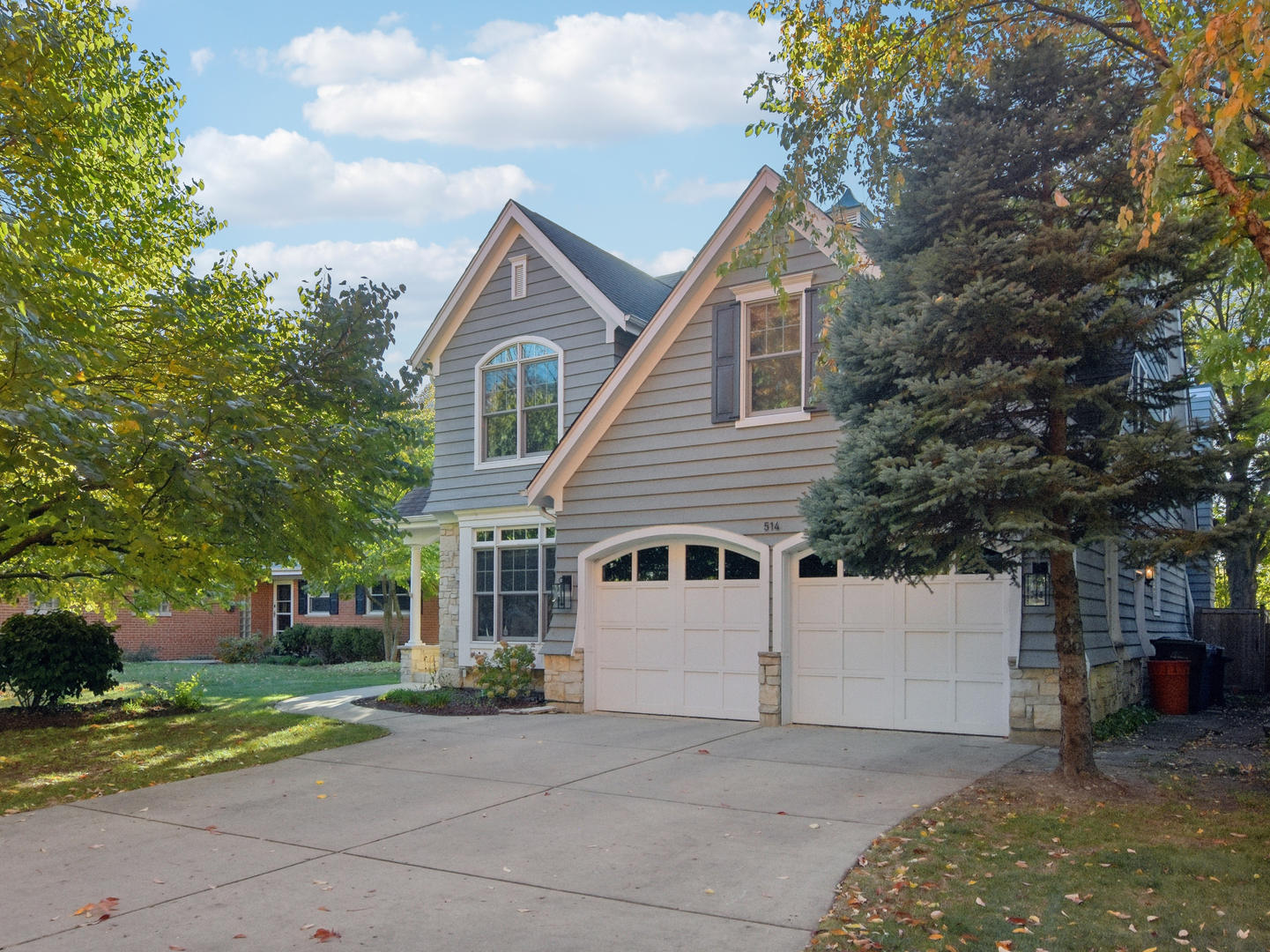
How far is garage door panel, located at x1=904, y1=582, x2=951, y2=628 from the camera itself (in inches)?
448

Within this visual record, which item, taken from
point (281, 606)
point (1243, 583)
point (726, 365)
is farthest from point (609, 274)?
point (281, 606)

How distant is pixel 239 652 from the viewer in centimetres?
2800

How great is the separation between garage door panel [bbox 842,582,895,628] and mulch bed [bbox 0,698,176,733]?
926 cm

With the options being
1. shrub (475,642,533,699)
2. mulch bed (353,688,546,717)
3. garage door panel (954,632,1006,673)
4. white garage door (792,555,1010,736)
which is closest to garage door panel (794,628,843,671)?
white garage door (792,555,1010,736)

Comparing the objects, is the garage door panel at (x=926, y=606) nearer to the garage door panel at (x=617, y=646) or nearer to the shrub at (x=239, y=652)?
the garage door panel at (x=617, y=646)

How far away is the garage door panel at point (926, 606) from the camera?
1137 centimetres

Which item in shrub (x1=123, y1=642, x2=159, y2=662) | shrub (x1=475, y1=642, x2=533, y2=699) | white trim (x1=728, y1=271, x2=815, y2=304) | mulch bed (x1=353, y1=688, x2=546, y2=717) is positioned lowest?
shrub (x1=123, y1=642, x2=159, y2=662)

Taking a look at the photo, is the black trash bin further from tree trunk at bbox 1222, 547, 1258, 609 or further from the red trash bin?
tree trunk at bbox 1222, 547, 1258, 609

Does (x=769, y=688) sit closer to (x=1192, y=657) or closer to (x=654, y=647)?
(x=654, y=647)

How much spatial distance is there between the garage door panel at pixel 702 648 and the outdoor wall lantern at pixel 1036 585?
384cm

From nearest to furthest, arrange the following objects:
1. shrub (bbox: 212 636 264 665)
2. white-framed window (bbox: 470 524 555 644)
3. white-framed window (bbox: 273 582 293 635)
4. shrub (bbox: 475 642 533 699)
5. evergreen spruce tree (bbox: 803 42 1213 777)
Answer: evergreen spruce tree (bbox: 803 42 1213 777)
shrub (bbox: 475 642 533 699)
white-framed window (bbox: 470 524 555 644)
shrub (bbox: 212 636 264 665)
white-framed window (bbox: 273 582 293 635)

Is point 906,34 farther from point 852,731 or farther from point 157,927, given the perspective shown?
point 157,927

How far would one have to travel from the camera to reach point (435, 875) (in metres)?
6.14

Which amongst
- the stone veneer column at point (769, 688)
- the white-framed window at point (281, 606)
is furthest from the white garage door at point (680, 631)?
the white-framed window at point (281, 606)
